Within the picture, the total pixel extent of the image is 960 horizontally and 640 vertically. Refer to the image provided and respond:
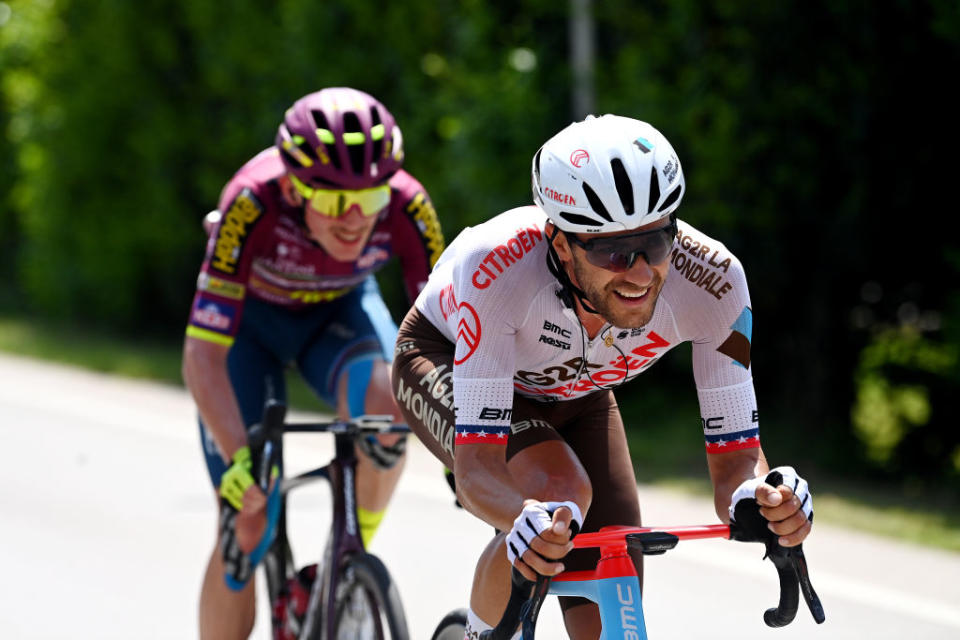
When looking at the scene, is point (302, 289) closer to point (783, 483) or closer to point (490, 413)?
point (490, 413)

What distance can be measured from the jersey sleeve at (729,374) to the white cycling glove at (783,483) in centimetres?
33

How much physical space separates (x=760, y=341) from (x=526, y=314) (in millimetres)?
6818

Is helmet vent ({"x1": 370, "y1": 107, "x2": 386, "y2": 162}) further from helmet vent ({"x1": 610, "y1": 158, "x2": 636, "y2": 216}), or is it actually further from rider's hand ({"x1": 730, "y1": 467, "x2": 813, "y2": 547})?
rider's hand ({"x1": 730, "y1": 467, "x2": 813, "y2": 547})

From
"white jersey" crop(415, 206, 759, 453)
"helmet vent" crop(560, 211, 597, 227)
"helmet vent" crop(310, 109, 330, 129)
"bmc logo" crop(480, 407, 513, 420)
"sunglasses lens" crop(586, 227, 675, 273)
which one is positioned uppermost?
"helmet vent" crop(310, 109, 330, 129)

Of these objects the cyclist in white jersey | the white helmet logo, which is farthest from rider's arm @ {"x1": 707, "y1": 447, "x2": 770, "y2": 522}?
the white helmet logo

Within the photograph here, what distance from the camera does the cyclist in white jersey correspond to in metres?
3.29

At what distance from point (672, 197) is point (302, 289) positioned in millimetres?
2092

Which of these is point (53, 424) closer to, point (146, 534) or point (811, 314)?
point (146, 534)

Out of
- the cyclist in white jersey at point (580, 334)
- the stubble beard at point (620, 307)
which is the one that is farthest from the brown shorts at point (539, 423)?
the stubble beard at point (620, 307)

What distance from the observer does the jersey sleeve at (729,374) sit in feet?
11.4

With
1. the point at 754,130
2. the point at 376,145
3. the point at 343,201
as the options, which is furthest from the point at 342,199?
the point at 754,130

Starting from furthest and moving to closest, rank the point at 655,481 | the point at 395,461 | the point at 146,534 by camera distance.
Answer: the point at 655,481 < the point at 146,534 < the point at 395,461

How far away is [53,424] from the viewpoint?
33.2ft

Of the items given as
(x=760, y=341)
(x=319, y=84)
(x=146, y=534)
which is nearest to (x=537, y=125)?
(x=760, y=341)
